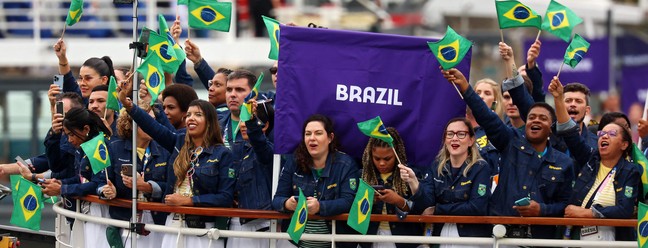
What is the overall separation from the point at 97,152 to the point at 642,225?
13.0ft

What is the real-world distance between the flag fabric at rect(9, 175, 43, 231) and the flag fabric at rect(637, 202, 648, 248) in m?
4.62

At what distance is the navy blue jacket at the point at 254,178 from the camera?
1183 centimetres

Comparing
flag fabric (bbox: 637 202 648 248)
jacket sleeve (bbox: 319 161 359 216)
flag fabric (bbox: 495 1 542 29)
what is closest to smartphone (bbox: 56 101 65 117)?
jacket sleeve (bbox: 319 161 359 216)

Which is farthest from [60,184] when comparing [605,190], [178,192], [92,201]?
[605,190]

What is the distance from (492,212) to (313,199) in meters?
1.35

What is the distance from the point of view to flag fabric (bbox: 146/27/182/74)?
467 inches

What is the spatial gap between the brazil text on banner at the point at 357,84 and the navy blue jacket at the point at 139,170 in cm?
117

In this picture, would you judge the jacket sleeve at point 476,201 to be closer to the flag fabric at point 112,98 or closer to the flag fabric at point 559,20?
the flag fabric at point 559,20

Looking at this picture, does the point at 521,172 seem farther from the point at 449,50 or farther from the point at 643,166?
the point at 449,50

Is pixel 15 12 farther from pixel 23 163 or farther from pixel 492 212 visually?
pixel 492 212

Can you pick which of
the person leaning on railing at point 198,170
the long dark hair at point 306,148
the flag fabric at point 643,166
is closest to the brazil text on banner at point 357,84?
the long dark hair at point 306,148

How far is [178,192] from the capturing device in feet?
39.1

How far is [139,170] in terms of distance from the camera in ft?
41.2

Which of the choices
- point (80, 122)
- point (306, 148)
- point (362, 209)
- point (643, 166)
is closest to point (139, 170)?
point (80, 122)
